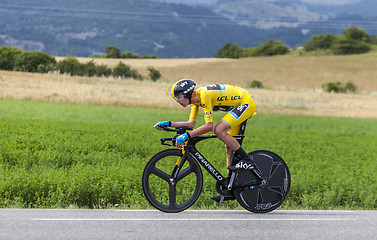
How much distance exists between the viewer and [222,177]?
7395 millimetres

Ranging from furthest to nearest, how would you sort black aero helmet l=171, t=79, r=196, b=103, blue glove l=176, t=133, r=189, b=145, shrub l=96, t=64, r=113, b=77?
shrub l=96, t=64, r=113, b=77 < blue glove l=176, t=133, r=189, b=145 < black aero helmet l=171, t=79, r=196, b=103

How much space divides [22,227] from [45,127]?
14.0 metres

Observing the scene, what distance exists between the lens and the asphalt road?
6133 mm

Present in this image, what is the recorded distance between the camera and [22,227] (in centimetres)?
631

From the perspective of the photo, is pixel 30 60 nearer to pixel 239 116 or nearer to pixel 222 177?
pixel 222 177

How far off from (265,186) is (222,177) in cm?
75

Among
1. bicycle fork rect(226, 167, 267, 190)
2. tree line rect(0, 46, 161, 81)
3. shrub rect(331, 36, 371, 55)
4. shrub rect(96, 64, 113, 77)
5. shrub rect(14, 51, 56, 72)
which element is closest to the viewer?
bicycle fork rect(226, 167, 267, 190)

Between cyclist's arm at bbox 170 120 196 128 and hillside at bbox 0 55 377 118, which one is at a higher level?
cyclist's arm at bbox 170 120 196 128

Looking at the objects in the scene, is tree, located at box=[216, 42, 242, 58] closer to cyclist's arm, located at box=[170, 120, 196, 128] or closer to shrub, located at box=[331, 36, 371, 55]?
shrub, located at box=[331, 36, 371, 55]

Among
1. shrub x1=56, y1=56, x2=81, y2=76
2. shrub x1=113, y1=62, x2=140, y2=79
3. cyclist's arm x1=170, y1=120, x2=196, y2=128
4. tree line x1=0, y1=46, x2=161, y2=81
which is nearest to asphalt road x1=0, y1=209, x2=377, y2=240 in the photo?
cyclist's arm x1=170, y1=120, x2=196, y2=128

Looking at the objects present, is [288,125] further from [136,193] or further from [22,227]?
[22,227]

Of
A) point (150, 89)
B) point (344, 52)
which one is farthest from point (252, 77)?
point (344, 52)

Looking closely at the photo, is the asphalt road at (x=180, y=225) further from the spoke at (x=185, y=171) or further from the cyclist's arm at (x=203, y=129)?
the cyclist's arm at (x=203, y=129)

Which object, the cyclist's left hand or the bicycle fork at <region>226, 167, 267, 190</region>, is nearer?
the cyclist's left hand
